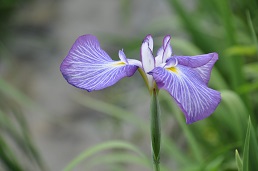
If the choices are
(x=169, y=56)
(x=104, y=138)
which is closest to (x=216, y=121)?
(x=169, y=56)

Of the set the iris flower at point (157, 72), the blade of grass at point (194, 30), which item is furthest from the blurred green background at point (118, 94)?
the iris flower at point (157, 72)

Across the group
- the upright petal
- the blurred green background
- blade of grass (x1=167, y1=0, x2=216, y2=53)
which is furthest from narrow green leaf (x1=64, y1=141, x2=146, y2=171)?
blade of grass (x1=167, y1=0, x2=216, y2=53)

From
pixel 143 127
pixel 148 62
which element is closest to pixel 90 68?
pixel 148 62

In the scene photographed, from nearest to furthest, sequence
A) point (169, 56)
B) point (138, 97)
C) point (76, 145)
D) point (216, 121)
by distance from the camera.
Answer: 1. point (169, 56)
2. point (216, 121)
3. point (138, 97)
4. point (76, 145)

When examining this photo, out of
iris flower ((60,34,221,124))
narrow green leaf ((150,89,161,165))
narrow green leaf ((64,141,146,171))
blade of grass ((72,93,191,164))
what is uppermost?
iris flower ((60,34,221,124))

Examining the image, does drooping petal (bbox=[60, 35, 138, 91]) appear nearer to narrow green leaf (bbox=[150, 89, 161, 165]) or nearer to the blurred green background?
narrow green leaf (bbox=[150, 89, 161, 165])

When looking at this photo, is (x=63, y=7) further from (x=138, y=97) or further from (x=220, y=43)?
(x=220, y=43)

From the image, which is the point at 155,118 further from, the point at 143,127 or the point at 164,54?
the point at 143,127
